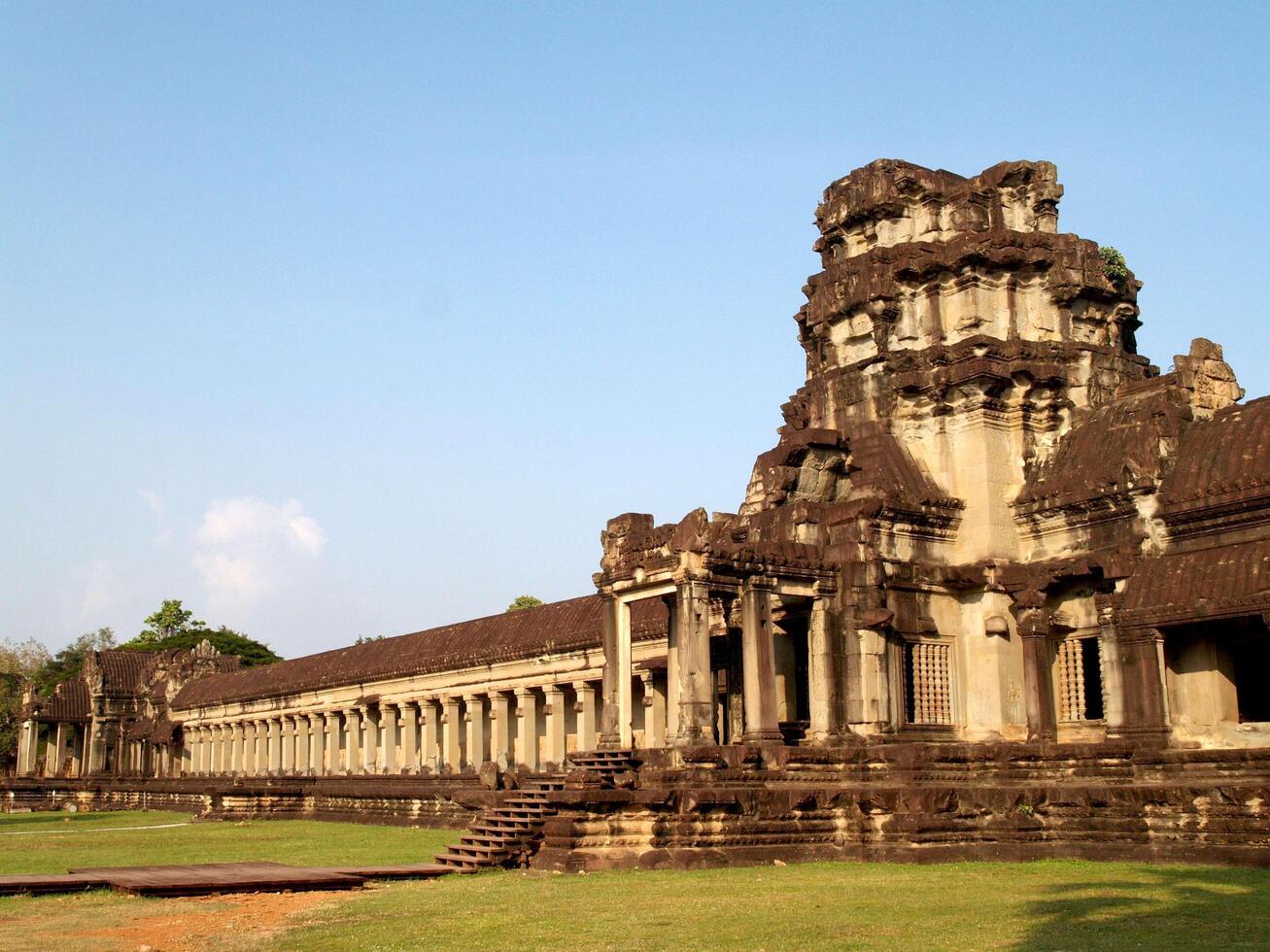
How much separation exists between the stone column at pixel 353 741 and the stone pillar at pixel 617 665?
27690mm

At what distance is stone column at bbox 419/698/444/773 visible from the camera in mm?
46625

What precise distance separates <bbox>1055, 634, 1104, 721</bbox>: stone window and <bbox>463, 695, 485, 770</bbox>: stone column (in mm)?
22804

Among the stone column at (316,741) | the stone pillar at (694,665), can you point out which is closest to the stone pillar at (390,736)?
the stone column at (316,741)

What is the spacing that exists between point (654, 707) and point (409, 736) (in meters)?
15.5

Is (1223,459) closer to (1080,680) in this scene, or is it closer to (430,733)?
(1080,680)

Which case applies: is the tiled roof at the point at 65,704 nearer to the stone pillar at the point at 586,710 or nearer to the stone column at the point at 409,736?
the stone column at the point at 409,736

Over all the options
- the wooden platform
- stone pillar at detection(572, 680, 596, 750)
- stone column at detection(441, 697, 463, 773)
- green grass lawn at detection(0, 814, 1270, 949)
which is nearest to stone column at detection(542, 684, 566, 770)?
stone pillar at detection(572, 680, 596, 750)

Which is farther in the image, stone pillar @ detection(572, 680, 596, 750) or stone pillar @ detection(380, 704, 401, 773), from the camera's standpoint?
stone pillar @ detection(380, 704, 401, 773)

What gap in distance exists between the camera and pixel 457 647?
1807 inches

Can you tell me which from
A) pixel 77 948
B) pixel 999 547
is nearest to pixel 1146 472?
pixel 999 547

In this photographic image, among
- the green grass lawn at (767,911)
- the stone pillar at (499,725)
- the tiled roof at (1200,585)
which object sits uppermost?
the tiled roof at (1200,585)

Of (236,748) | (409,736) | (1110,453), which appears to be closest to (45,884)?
(1110,453)

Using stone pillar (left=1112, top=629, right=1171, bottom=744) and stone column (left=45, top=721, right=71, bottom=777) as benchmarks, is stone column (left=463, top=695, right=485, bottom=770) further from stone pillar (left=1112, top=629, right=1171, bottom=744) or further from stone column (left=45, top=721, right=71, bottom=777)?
stone column (left=45, top=721, right=71, bottom=777)

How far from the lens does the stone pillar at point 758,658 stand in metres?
24.5
